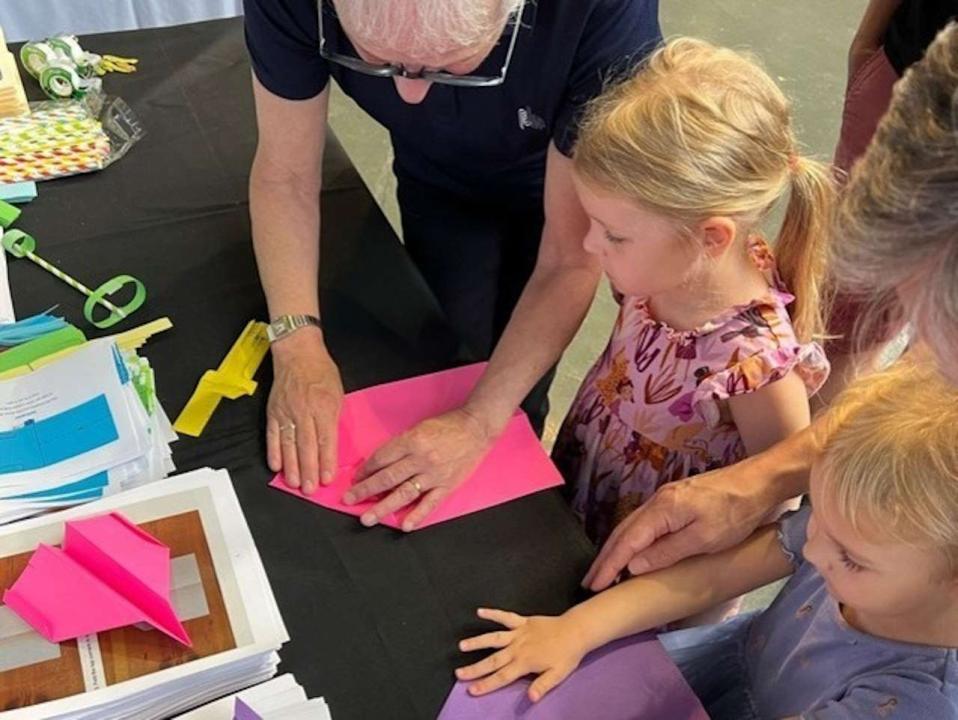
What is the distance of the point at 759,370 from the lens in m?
1.03

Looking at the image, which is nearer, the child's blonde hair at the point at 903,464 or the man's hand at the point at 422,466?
the child's blonde hair at the point at 903,464

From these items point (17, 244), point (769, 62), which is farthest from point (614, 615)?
point (769, 62)

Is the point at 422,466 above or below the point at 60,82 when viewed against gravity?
below

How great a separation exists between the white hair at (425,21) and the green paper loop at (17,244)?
0.53m

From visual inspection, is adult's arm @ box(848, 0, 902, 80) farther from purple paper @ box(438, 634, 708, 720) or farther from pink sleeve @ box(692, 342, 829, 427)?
purple paper @ box(438, 634, 708, 720)

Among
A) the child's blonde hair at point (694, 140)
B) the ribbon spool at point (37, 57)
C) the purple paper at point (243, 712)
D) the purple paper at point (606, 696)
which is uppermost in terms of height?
the child's blonde hair at point (694, 140)

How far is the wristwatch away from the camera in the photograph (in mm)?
1144

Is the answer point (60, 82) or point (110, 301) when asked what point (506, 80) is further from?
point (60, 82)

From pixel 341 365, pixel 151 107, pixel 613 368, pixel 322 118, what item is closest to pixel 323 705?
pixel 341 365

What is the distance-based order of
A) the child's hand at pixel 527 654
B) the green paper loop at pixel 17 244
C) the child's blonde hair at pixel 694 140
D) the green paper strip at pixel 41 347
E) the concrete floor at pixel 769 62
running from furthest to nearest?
the concrete floor at pixel 769 62
the green paper loop at pixel 17 244
the green paper strip at pixel 41 347
the child's blonde hair at pixel 694 140
the child's hand at pixel 527 654

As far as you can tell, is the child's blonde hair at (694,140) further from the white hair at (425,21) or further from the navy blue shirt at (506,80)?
the white hair at (425,21)

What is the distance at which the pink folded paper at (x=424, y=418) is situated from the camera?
1.01m

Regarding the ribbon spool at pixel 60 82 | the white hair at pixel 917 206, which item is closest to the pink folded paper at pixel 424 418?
the white hair at pixel 917 206

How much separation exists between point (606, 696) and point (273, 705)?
0.28m
